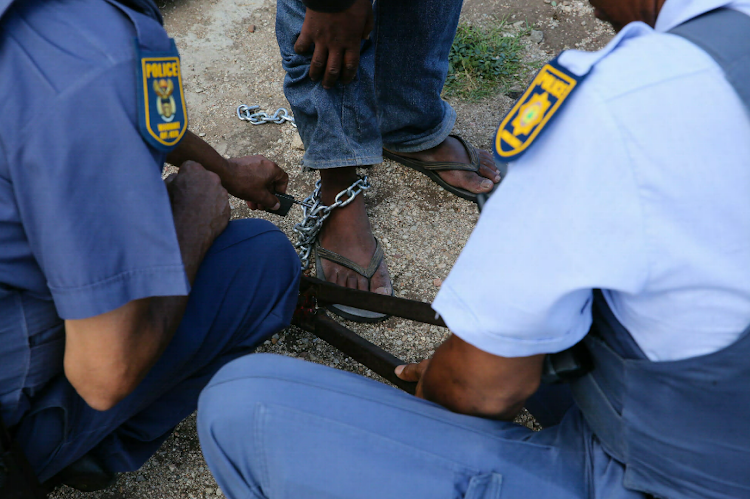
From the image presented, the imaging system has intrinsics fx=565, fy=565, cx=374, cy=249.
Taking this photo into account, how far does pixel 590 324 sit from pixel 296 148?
6.01ft

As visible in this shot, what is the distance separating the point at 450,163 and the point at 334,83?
66cm

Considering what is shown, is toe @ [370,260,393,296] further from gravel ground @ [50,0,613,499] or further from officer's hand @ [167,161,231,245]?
officer's hand @ [167,161,231,245]

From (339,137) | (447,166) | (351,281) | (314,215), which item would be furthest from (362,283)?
(447,166)

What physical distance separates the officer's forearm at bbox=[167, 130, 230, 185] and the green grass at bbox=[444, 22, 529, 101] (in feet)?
4.76

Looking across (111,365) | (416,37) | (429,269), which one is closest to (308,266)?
(429,269)

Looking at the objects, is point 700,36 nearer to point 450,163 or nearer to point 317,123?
point 317,123

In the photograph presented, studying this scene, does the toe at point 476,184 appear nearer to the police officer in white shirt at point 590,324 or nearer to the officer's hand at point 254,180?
the officer's hand at point 254,180

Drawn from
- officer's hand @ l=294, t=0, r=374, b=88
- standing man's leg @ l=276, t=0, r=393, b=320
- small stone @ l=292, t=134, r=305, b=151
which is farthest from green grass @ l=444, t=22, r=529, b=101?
officer's hand @ l=294, t=0, r=374, b=88

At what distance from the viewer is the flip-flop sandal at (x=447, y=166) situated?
2.30 metres

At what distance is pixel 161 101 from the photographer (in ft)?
3.31

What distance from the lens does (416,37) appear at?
1978 mm

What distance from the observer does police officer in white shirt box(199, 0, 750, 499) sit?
2.43ft

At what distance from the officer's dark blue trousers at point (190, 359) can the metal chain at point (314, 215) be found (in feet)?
1.44

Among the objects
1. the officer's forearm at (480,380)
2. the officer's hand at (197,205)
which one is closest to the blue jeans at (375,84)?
the officer's hand at (197,205)
